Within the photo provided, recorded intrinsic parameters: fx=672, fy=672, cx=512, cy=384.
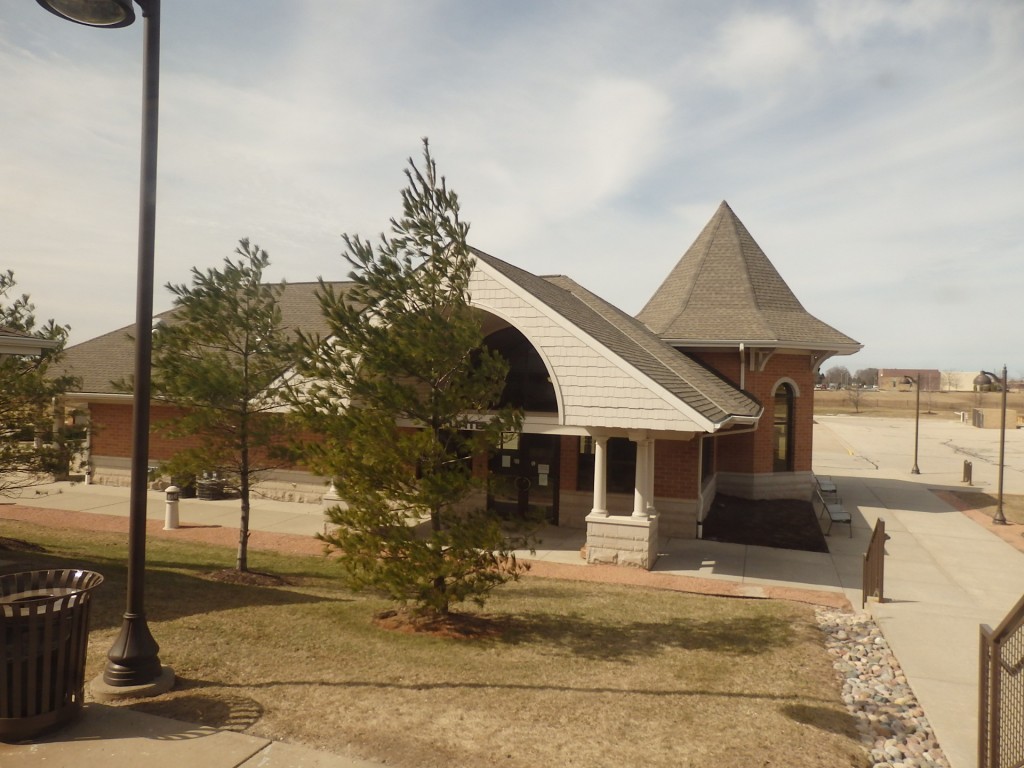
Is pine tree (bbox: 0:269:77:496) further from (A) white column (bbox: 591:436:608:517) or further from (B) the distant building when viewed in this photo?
(B) the distant building

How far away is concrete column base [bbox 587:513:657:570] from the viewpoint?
40.3 feet

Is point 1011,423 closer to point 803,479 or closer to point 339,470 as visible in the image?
point 803,479

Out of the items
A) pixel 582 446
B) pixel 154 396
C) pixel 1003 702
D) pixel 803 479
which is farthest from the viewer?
pixel 803 479

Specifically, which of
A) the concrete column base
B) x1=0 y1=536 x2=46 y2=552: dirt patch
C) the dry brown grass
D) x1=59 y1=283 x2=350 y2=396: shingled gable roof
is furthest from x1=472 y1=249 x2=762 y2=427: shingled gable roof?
the dry brown grass

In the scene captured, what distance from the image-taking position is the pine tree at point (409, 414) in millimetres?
7641

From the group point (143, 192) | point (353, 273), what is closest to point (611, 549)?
point (353, 273)

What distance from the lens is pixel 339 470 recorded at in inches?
305

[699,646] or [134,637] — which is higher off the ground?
[134,637]

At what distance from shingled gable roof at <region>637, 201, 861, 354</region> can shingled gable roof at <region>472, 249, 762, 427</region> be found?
1.74 m

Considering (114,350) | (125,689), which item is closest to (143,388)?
(125,689)

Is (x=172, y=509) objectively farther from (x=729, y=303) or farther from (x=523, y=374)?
(x=729, y=303)

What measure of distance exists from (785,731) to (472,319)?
5311mm

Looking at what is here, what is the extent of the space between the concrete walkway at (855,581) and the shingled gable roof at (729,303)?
543 cm

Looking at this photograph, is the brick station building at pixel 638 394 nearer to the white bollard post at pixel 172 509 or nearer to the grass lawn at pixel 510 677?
the grass lawn at pixel 510 677
